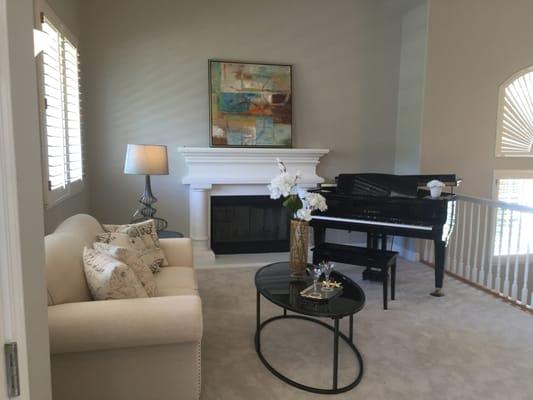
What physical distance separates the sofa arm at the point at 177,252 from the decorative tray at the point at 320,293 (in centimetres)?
115

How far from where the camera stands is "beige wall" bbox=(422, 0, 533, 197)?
5.05m

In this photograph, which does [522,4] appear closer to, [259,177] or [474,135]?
[474,135]

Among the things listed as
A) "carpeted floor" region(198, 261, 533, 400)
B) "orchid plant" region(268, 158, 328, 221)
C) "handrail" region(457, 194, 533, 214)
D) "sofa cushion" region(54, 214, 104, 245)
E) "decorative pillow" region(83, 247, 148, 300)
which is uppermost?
"orchid plant" region(268, 158, 328, 221)

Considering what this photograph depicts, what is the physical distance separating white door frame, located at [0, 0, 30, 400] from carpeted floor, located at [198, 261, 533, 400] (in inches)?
65.2

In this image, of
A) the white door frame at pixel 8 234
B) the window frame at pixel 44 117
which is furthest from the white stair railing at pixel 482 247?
the white door frame at pixel 8 234

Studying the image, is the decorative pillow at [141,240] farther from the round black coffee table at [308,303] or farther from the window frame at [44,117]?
the round black coffee table at [308,303]

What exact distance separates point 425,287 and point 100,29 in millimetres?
4444

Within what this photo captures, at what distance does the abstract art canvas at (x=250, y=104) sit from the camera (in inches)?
194

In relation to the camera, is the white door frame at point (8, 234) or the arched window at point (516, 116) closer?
the white door frame at point (8, 234)

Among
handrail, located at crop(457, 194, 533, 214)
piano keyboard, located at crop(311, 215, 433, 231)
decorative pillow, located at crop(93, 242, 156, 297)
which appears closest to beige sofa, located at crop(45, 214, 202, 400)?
decorative pillow, located at crop(93, 242, 156, 297)

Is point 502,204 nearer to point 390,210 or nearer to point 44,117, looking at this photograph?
point 390,210

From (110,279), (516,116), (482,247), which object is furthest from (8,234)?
(516,116)

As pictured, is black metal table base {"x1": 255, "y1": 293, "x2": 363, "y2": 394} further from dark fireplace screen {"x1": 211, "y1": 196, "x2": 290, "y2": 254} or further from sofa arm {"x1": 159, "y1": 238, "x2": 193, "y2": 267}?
dark fireplace screen {"x1": 211, "y1": 196, "x2": 290, "y2": 254}

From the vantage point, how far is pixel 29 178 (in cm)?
99
